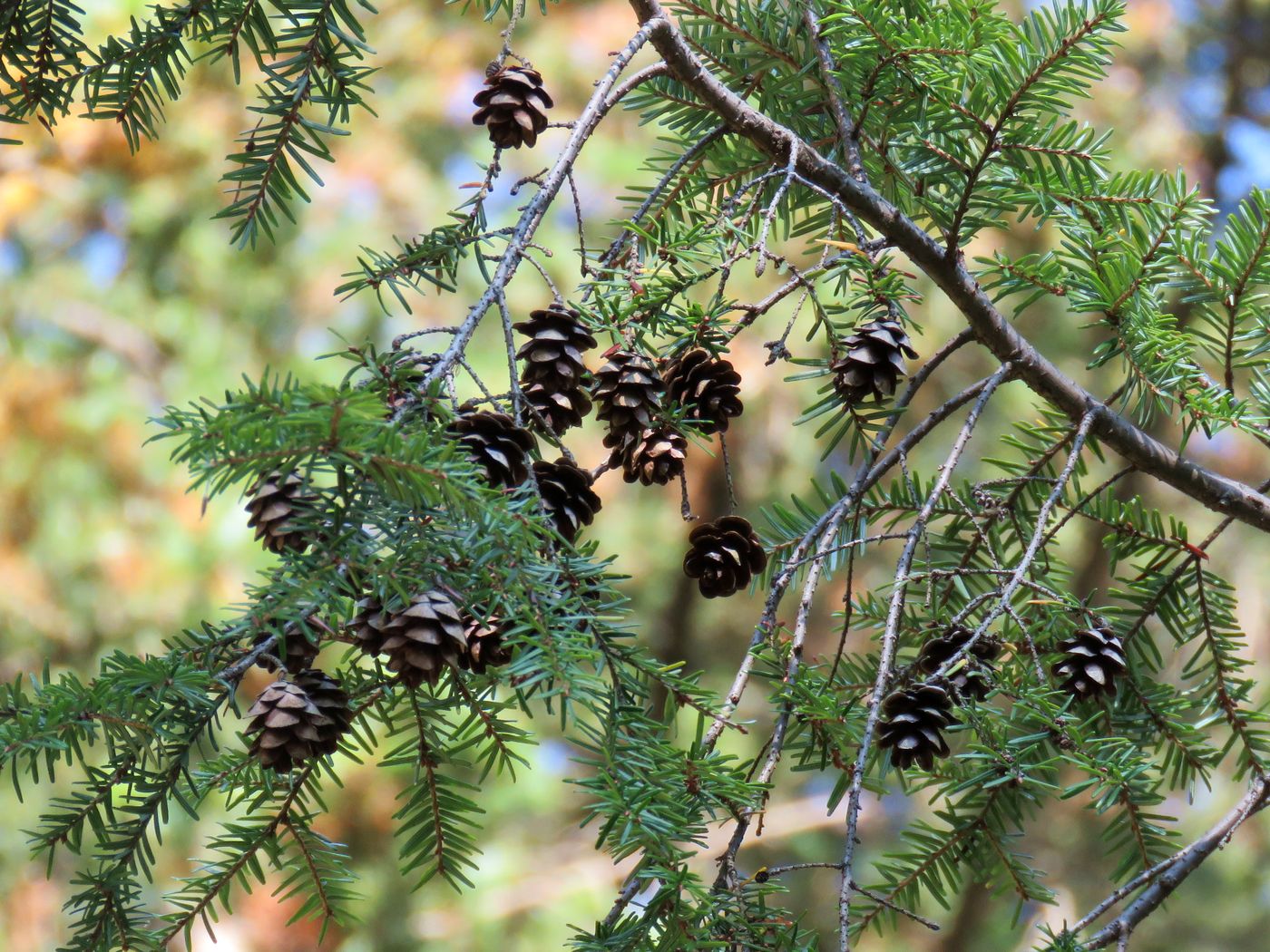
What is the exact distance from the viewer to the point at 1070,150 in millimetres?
790

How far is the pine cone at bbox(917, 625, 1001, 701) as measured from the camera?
22.8 inches

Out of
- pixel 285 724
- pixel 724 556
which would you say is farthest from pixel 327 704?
pixel 724 556

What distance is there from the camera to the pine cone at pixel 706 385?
0.64m

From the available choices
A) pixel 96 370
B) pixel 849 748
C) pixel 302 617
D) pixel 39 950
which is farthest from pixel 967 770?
pixel 39 950

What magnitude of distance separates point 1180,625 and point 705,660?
337cm

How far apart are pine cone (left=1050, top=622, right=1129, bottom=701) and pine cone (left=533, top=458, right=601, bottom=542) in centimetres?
30

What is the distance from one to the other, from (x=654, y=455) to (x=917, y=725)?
20cm

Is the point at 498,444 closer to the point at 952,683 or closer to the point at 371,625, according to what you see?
the point at 371,625

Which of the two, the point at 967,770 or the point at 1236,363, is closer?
the point at 967,770

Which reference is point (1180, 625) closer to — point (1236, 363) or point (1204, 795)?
point (1236, 363)

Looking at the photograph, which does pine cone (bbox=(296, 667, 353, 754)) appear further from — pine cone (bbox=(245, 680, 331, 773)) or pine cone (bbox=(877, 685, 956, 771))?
pine cone (bbox=(877, 685, 956, 771))

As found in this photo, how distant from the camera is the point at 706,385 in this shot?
2.12ft

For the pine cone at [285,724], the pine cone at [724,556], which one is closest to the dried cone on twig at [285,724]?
the pine cone at [285,724]

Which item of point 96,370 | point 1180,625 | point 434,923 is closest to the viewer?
point 1180,625
